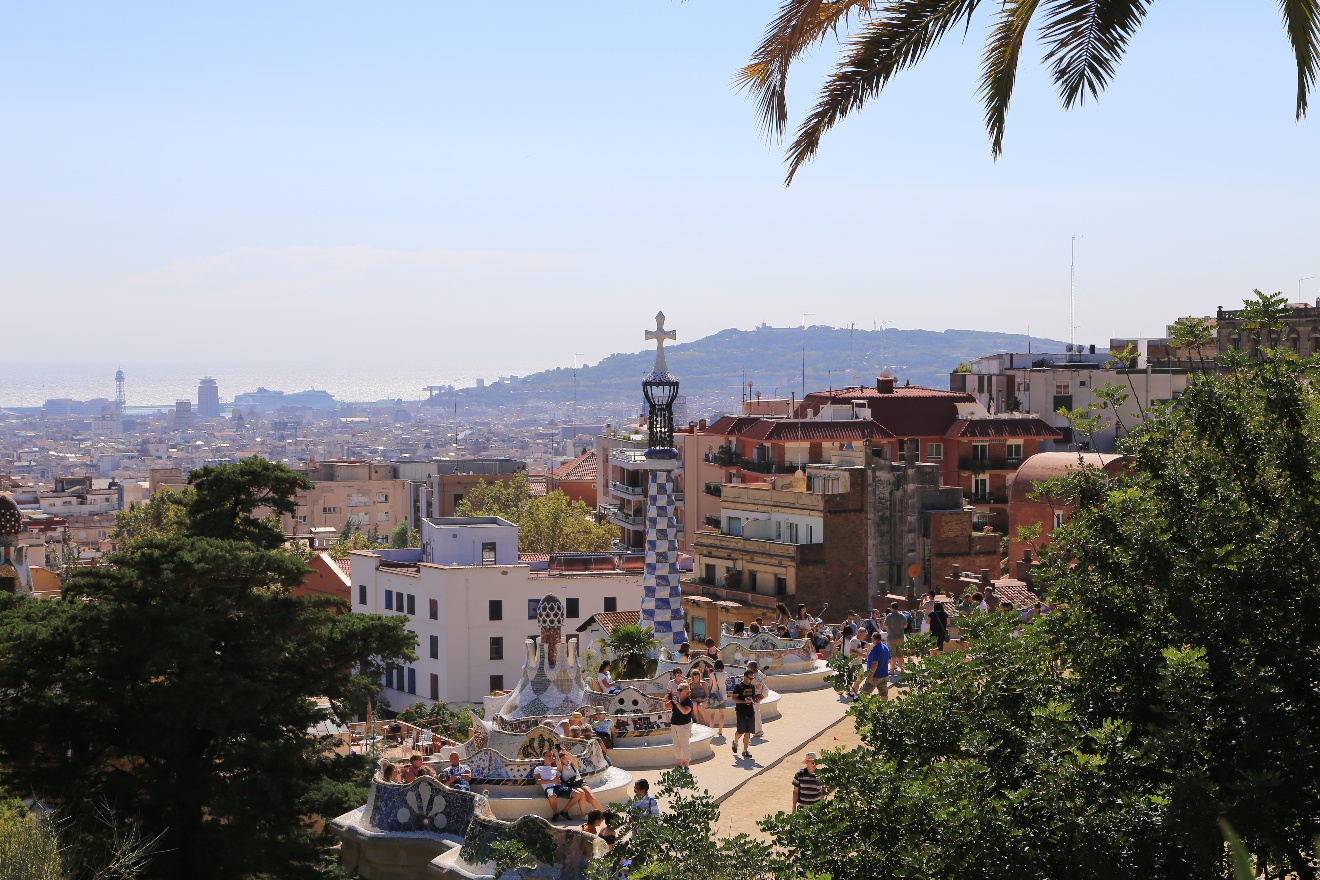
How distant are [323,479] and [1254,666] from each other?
12586 cm

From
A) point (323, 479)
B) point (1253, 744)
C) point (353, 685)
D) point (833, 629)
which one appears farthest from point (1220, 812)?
point (323, 479)

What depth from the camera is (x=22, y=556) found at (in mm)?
38156

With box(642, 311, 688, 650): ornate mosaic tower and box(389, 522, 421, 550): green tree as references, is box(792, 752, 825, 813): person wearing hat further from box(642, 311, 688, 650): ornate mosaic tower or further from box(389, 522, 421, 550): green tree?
box(389, 522, 421, 550): green tree

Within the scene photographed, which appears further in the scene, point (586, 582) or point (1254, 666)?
point (586, 582)

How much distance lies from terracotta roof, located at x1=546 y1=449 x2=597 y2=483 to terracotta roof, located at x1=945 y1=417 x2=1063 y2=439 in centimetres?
4575

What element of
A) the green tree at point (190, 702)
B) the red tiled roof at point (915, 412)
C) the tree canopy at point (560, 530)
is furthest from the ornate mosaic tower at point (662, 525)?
the tree canopy at point (560, 530)

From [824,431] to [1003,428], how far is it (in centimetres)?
668

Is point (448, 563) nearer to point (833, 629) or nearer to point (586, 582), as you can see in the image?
point (586, 582)

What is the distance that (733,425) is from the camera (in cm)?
6500

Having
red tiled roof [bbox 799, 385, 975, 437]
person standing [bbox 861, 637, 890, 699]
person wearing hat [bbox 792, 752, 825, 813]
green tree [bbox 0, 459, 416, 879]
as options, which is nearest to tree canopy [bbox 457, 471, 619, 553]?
red tiled roof [bbox 799, 385, 975, 437]

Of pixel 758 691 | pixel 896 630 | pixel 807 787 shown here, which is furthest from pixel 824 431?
pixel 807 787

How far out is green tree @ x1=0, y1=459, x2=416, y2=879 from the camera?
1784 cm

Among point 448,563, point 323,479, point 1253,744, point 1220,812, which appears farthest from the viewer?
point 323,479

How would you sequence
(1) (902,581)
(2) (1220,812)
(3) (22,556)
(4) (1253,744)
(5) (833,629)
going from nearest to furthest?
(2) (1220,812), (4) (1253,744), (5) (833,629), (3) (22,556), (1) (902,581)
